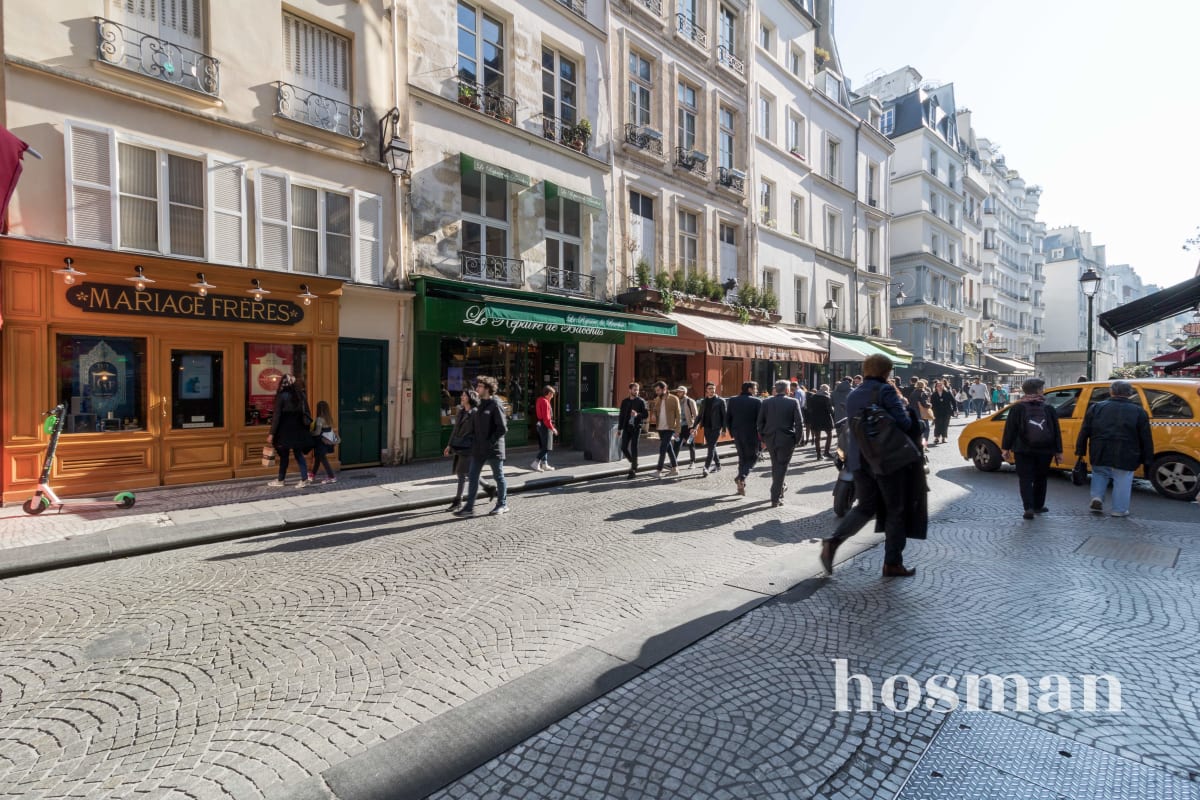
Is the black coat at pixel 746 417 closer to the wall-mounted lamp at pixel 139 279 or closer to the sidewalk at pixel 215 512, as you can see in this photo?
the sidewalk at pixel 215 512

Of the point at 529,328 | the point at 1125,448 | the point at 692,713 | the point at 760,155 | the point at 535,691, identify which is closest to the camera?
the point at 692,713

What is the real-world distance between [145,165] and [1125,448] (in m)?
13.9

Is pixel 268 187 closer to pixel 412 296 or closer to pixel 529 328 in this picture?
pixel 412 296

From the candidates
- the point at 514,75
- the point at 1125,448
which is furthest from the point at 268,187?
the point at 1125,448

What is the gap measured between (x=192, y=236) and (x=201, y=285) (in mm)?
974

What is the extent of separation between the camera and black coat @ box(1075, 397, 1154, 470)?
6.62 meters

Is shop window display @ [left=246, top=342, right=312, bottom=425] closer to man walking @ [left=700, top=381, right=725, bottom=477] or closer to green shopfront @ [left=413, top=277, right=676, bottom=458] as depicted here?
green shopfront @ [left=413, top=277, right=676, bottom=458]

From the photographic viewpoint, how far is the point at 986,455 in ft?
35.1

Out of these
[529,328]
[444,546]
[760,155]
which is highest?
[760,155]

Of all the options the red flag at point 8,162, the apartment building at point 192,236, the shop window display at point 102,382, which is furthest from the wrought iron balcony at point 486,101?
the shop window display at point 102,382

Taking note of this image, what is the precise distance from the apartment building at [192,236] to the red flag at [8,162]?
709 millimetres

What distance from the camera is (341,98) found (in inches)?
416

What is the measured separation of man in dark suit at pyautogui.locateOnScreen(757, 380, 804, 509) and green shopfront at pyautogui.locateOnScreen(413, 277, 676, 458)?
15.1 feet

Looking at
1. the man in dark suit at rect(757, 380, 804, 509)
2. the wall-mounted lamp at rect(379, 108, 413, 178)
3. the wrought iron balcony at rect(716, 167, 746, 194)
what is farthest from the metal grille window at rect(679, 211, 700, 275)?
the man in dark suit at rect(757, 380, 804, 509)
